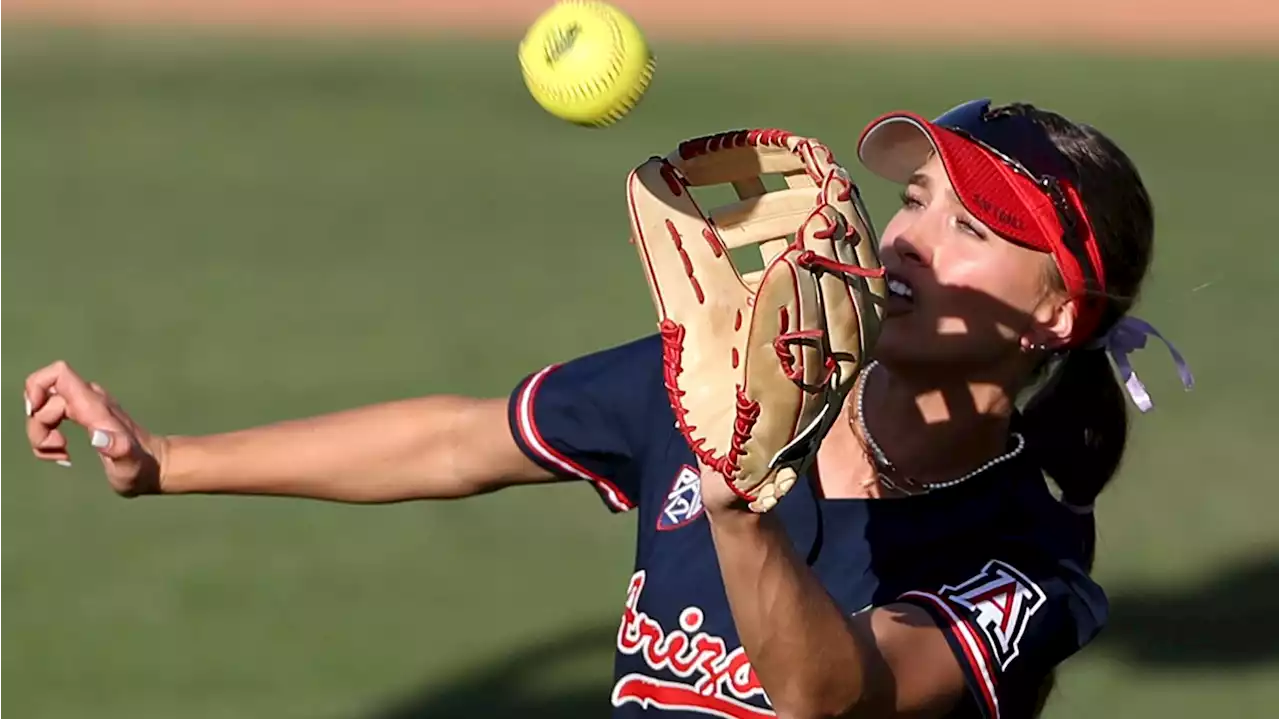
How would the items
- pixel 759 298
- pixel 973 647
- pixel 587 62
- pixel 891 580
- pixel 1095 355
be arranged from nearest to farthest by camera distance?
pixel 759 298, pixel 973 647, pixel 891 580, pixel 587 62, pixel 1095 355

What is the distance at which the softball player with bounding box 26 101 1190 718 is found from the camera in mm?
2793

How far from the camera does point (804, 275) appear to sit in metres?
2.29

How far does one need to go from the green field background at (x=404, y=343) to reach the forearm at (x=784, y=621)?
2408 millimetres

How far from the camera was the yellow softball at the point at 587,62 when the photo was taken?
123 inches

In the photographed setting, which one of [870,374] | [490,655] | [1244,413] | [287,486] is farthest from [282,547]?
[1244,413]

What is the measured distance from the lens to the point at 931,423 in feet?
9.80

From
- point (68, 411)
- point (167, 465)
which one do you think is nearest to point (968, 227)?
point (167, 465)

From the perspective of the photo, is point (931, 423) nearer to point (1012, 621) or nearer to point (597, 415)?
point (1012, 621)

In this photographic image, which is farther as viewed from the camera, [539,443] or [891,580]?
[539,443]

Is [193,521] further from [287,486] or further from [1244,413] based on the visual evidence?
[1244,413]

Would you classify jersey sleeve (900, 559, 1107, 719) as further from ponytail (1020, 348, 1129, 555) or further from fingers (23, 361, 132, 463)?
fingers (23, 361, 132, 463)

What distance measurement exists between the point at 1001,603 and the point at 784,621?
52 cm

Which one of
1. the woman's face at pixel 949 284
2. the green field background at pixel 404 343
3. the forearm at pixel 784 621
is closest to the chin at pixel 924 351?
the woman's face at pixel 949 284

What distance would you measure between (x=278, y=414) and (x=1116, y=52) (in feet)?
35.6
